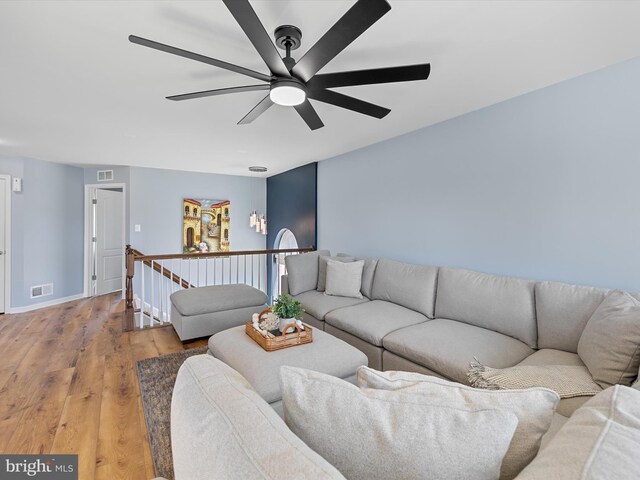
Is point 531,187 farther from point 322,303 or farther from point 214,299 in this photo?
point 214,299

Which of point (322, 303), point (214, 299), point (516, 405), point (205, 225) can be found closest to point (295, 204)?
point (205, 225)

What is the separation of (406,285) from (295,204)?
9.85ft

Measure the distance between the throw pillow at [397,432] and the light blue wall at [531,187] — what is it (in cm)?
215

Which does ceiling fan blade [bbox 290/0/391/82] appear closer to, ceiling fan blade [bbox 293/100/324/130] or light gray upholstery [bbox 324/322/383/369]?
ceiling fan blade [bbox 293/100/324/130]

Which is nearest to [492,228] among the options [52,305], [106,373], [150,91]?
[150,91]

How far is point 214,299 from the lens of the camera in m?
3.31

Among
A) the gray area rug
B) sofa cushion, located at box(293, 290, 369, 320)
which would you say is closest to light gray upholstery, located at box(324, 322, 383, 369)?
sofa cushion, located at box(293, 290, 369, 320)

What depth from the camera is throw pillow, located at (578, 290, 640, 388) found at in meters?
1.36

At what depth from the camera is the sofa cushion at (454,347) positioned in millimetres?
1831

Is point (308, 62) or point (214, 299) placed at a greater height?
point (308, 62)

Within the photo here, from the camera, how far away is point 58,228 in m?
4.90

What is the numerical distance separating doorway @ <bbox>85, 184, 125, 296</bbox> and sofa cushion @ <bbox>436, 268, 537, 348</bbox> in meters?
5.31

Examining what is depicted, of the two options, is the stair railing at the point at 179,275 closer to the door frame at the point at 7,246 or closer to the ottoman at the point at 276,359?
the door frame at the point at 7,246

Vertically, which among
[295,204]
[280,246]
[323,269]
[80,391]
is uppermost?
[295,204]
